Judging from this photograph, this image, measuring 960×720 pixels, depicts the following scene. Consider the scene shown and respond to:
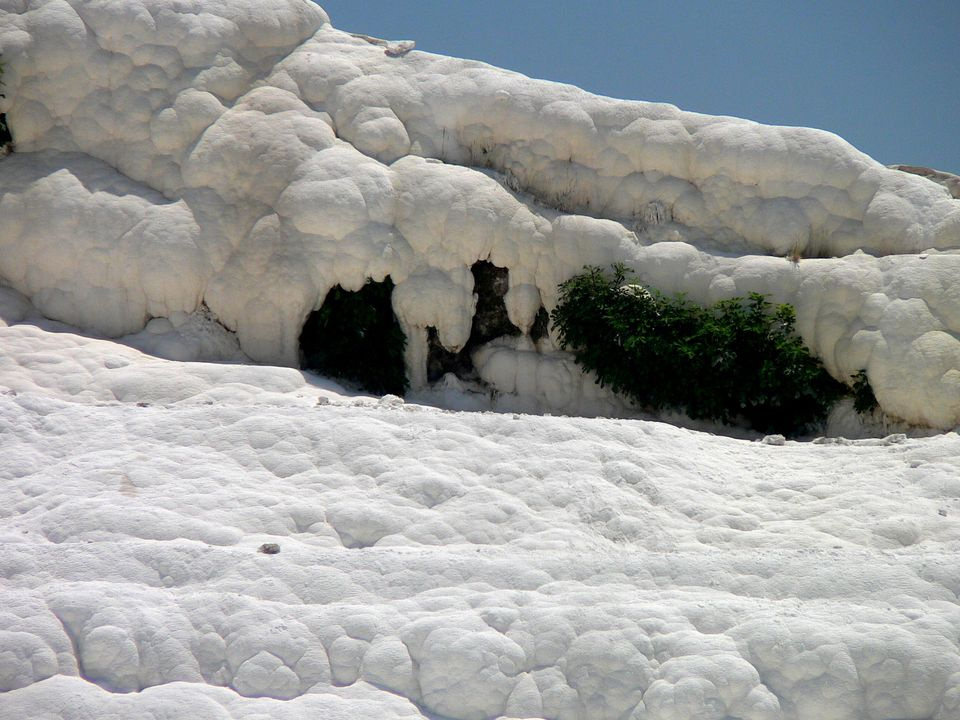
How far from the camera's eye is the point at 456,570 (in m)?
7.63

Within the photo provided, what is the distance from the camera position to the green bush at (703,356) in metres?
13.7

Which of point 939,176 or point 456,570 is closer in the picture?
point 456,570

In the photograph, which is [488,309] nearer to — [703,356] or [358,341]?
[358,341]

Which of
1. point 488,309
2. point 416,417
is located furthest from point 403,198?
point 416,417

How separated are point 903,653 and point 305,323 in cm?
903

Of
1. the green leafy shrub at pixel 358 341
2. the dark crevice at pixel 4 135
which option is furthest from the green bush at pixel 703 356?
the dark crevice at pixel 4 135

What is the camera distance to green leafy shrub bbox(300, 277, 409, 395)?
1370 cm

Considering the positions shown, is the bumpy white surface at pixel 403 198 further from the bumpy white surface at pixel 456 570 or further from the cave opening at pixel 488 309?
the bumpy white surface at pixel 456 570

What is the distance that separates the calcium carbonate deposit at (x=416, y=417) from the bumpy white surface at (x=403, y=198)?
0.15 ft

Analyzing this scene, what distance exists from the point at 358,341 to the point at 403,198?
7.23 feet

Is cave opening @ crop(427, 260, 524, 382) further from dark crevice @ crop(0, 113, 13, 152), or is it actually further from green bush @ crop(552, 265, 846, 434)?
dark crevice @ crop(0, 113, 13, 152)

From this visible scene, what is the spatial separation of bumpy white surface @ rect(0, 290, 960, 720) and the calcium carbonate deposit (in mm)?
27

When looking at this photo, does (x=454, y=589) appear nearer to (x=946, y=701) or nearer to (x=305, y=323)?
(x=946, y=701)

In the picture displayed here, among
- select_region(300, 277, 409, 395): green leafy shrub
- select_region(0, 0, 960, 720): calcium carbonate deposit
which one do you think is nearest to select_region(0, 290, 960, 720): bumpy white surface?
select_region(0, 0, 960, 720): calcium carbonate deposit
